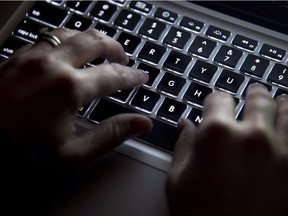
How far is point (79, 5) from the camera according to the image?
30.6 inches

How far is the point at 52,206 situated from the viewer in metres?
0.65

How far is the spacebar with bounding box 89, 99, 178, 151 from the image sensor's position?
672 millimetres

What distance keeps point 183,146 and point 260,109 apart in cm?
10

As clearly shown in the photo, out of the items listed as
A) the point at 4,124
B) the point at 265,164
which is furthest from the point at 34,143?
the point at 265,164

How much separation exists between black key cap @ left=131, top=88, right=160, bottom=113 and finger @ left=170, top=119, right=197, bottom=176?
50mm

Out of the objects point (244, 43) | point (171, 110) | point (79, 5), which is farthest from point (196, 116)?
point (79, 5)

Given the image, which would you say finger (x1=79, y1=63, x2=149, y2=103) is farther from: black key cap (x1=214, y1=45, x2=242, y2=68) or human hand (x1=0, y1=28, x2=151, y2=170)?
black key cap (x1=214, y1=45, x2=242, y2=68)

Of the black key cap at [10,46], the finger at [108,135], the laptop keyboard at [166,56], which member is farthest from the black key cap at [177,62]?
the black key cap at [10,46]

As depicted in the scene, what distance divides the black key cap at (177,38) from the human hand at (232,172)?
5.7 inches

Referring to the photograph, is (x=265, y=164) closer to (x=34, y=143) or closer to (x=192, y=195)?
(x=192, y=195)

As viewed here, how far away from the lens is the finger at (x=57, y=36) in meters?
0.70

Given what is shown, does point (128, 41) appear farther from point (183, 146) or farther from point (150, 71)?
point (183, 146)

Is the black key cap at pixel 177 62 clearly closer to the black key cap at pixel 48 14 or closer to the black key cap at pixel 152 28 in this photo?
the black key cap at pixel 152 28

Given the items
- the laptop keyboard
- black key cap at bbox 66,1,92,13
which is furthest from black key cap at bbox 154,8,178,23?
black key cap at bbox 66,1,92,13
